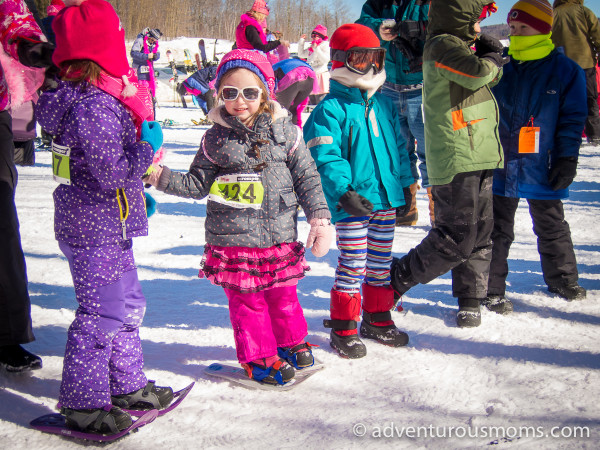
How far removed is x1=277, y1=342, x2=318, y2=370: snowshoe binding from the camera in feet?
8.35

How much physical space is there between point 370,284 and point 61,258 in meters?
2.93

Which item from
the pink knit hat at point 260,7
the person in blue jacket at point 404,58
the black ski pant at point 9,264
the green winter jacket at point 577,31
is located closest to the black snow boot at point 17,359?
the black ski pant at point 9,264

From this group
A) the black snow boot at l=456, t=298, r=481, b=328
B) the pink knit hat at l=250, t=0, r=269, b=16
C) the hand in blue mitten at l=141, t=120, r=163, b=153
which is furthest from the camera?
the pink knit hat at l=250, t=0, r=269, b=16

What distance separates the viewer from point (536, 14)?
3.18m

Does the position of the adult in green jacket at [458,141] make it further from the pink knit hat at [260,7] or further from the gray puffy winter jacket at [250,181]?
the pink knit hat at [260,7]

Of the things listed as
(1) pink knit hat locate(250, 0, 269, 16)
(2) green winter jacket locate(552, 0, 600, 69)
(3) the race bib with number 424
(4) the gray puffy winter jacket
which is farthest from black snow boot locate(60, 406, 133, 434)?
(1) pink knit hat locate(250, 0, 269, 16)

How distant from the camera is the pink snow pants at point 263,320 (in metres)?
2.39

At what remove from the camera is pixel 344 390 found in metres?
2.38

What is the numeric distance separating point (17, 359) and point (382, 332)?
6.51ft

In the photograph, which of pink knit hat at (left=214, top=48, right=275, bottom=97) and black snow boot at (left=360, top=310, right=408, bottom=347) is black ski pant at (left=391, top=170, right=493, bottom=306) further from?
pink knit hat at (left=214, top=48, right=275, bottom=97)

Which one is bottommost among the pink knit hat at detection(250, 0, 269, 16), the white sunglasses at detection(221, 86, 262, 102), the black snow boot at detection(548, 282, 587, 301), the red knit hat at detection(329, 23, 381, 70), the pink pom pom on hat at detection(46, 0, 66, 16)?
the black snow boot at detection(548, 282, 587, 301)

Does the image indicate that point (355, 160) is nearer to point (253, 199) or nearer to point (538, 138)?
point (253, 199)

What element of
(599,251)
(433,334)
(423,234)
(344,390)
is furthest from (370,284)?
(599,251)

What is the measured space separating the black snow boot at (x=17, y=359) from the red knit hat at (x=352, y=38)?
2300mm
